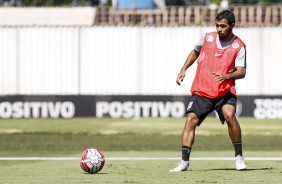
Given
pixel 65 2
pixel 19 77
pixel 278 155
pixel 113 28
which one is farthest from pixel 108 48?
pixel 65 2

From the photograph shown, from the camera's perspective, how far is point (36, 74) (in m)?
44.7

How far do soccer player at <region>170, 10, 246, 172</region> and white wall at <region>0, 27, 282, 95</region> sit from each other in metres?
30.4

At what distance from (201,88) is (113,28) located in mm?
31333

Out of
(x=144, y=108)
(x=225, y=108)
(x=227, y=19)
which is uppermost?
(x=227, y=19)

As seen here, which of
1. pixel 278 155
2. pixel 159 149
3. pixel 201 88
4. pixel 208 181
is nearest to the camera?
pixel 208 181

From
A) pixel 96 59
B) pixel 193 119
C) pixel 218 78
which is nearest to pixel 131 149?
pixel 193 119

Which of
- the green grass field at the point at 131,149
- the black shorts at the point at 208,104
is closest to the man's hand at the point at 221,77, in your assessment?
the black shorts at the point at 208,104

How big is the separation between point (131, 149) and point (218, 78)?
7393mm

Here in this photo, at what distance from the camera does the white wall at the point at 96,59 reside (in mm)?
44188

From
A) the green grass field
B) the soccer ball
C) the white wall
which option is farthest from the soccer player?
the white wall

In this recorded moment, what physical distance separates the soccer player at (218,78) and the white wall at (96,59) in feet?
99.7

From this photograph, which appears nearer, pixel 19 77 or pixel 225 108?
pixel 225 108

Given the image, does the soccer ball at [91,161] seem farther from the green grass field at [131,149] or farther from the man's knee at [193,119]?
the man's knee at [193,119]

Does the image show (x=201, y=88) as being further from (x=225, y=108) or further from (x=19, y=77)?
(x=19, y=77)
